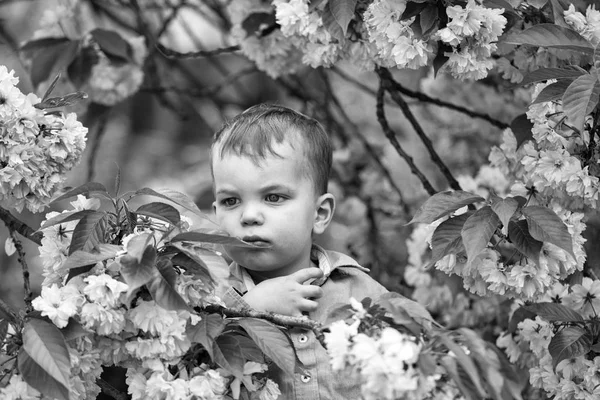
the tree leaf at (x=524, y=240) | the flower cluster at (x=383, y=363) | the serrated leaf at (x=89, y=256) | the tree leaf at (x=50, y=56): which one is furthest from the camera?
the tree leaf at (x=50, y=56)

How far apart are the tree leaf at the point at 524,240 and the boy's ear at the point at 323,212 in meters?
0.56

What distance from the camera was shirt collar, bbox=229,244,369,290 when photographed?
2.51m

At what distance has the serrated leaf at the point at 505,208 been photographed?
2176 mm

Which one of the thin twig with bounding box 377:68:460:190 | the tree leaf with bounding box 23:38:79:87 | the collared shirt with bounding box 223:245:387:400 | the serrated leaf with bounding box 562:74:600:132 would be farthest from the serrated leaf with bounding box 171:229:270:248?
the tree leaf with bounding box 23:38:79:87

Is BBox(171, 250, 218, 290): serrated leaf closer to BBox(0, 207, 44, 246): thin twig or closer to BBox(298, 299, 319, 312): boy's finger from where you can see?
BBox(298, 299, 319, 312): boy's finger

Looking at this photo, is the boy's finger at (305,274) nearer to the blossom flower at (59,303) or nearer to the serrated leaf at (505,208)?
the serrated leaf at (505,208)

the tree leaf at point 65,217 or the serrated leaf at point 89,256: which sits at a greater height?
the tree leaf at point 65,217

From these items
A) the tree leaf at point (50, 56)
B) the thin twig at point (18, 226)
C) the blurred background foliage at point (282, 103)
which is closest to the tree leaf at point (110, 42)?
the tree leaf at point (50, 56)

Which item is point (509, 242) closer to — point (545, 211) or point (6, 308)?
point (545, 211)

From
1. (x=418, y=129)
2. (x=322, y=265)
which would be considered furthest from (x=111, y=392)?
(x=418, y=129)

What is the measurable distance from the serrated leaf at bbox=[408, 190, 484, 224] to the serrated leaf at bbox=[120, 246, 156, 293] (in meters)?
0.68

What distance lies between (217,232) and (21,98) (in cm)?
62

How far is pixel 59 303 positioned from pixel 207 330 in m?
0.32

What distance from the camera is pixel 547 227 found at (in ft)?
7.31
